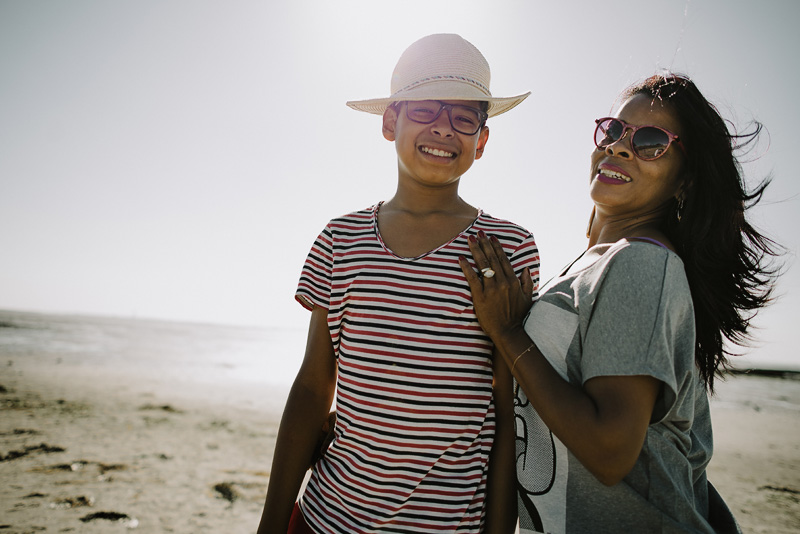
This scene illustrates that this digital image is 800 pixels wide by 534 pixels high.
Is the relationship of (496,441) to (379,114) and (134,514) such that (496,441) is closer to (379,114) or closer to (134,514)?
(379,114)

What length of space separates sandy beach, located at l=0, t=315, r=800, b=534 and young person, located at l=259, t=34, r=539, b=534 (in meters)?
3.38

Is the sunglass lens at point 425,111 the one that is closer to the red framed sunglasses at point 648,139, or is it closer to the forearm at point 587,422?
the red framed sunglasses at point 648,139

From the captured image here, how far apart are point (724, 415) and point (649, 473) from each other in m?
14.0

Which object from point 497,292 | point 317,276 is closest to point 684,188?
point 497,292

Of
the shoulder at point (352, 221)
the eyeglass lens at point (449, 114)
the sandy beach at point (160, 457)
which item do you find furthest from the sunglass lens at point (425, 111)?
the sandy beach at point (160, 457)

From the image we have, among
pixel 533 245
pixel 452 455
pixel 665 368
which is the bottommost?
pixel 452 455

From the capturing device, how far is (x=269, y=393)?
1289cm

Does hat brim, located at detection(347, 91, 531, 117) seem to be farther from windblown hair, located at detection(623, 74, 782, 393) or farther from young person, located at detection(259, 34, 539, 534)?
windblown hair, located at detection(623, 74, 782, 393)

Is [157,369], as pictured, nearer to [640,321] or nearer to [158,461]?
[158,461]

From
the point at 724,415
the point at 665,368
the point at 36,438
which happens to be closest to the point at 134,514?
the point at 36,438

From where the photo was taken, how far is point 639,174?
1.96 meters

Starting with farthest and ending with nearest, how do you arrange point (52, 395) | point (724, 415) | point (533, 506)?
1. point (724, 415)
2. point (52, 395)
3. point (533, 506)

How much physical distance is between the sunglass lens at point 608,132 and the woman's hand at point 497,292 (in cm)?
79

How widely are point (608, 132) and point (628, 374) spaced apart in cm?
121
